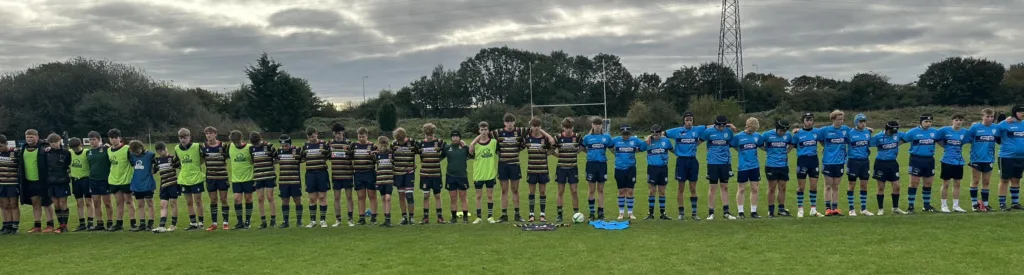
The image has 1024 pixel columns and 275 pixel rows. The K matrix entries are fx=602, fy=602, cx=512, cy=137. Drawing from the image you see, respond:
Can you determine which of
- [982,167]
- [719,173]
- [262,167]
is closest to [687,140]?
[719,173]

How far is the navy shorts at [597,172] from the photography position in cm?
1030

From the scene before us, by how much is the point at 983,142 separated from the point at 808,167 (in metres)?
3.18

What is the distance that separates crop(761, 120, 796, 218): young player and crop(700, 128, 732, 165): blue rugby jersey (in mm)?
687

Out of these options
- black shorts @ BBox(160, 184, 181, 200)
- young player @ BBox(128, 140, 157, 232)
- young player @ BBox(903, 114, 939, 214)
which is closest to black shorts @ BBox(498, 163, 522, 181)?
black shorts @ BBox(160, 184, 181, 200)

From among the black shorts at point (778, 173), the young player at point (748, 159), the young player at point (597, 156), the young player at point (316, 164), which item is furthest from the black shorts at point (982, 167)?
the young player at point (316, 164)

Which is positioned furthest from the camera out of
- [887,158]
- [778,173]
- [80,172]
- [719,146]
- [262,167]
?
[80,172]

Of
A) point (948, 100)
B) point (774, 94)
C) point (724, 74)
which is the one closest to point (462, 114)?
point (724, 74)

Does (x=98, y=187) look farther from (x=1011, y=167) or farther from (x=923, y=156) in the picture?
(x=1011, y=167)

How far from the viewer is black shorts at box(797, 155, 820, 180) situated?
1023 cm

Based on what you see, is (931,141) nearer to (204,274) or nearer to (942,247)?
(942,247)

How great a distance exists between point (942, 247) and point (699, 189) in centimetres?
768

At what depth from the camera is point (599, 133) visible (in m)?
10.3

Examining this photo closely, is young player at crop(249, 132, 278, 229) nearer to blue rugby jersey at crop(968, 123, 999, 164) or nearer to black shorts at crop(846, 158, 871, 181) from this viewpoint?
black shorts at crop(846, 158, 871, 181)

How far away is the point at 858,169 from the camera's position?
10.2m
